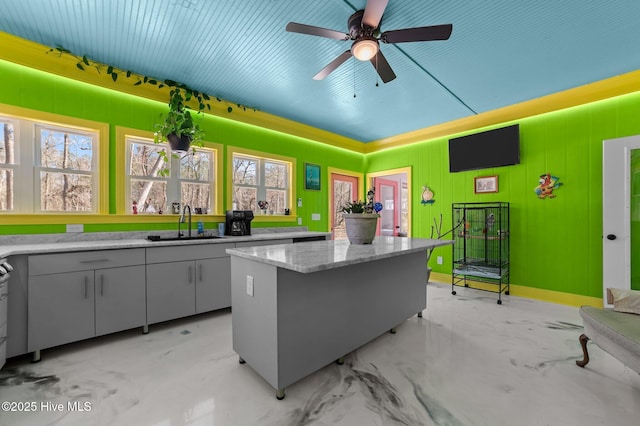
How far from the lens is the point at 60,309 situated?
7.32 feet

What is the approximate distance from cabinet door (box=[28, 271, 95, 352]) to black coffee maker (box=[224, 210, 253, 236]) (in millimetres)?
1555

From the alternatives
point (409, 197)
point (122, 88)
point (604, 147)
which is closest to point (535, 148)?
point (604, 147)

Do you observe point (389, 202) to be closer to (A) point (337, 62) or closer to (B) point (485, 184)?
(B) point (485, 184)

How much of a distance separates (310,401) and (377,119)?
3941mm

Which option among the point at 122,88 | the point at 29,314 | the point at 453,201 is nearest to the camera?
the point at 29,314

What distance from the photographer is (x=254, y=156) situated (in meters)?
4.17

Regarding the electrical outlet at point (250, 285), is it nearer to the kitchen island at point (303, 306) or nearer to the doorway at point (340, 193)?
the kitchen island at point (303, 306)

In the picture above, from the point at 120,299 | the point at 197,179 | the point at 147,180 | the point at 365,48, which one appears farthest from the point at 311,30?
the point at 120,299

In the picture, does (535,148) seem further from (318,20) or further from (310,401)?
(310,401)

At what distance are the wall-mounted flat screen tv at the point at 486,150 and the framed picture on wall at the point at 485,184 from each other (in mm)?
187

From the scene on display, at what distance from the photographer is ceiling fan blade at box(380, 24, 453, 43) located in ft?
6.01

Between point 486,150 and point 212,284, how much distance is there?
4.27 metres

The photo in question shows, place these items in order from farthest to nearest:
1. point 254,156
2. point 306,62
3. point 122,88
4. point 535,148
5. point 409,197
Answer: point 409,197 < point 254,156 < point 535,148 < point 122,88 < point 306,62

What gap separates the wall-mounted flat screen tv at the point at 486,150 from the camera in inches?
150
